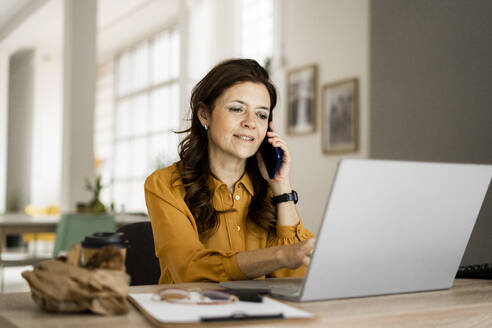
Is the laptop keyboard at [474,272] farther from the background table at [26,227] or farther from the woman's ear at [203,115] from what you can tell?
the background table at [26,227]

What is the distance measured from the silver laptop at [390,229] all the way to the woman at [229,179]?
0.49 meters

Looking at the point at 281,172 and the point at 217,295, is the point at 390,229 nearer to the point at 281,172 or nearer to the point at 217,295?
the point at 217,295

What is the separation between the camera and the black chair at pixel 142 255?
182cm

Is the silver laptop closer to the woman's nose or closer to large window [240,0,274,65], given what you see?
the woman's nose

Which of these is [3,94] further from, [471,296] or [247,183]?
[471,296]

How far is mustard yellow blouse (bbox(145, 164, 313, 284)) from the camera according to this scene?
52.3 inches

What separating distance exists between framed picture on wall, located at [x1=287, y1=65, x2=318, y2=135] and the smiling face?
348 cm

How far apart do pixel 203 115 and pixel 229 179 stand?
236mm

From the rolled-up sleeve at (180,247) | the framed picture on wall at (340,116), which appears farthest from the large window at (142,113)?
the rolled-up sleeve at (180,247)

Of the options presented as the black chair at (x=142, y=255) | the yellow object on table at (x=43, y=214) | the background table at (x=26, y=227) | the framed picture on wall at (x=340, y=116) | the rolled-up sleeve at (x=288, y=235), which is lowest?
the yellow object on table at (x=43, y=214)

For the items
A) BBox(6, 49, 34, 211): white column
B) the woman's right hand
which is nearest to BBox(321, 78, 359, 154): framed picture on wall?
the woman's right hand

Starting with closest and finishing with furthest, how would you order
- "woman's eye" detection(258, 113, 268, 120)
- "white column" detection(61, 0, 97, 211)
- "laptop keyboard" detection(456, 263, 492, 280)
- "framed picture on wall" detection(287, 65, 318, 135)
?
"laptop keyboard" detection(456, 263, 492, 280)
"woman's eye" detection(258, 113, 268, 120)
"framed picture on wall" detection(287, 65, 318, 135)
"white column" detection(61, 0, 97, 211)

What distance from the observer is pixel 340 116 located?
16.1 ft

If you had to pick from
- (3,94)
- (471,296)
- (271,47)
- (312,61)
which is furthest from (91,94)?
(471,296)
